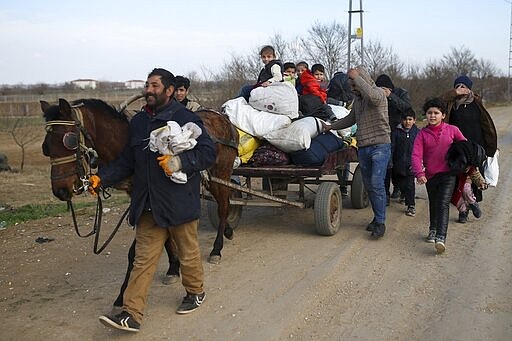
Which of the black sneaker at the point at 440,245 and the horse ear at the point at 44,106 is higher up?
the horse ear at the point at 44,106

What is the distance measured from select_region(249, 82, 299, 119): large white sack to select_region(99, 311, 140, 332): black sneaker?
3815 millimetres

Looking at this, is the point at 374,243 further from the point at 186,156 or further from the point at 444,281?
the point at 186,156

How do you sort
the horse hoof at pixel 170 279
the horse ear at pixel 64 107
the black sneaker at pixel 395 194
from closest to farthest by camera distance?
the horse ear at pixel 64 107
the horse hoof at pixel 170 279
the black sneaker at pixel 395 194

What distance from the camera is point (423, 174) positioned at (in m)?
6.27

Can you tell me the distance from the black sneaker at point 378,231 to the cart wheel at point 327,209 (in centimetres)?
51

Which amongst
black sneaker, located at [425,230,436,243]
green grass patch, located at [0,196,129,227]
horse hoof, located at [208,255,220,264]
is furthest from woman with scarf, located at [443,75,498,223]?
green grass patch, located at [0,196,129,227]

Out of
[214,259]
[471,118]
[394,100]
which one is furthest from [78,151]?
[471,118]

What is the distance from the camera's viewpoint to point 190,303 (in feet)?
15.3

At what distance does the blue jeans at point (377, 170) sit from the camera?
6.84m

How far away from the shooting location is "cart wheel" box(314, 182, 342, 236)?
686 centimetres

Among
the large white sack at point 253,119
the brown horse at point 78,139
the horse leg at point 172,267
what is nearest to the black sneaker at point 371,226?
the large white sack at point 253,119

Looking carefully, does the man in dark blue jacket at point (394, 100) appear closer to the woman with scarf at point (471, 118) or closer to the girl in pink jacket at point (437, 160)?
the woman with scarf at point (471, 118)

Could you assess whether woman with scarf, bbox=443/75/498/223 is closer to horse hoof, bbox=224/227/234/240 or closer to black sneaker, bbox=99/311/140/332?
horse hoof, bbox=224/227/234/240

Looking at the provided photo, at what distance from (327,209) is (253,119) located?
1.46 meters
